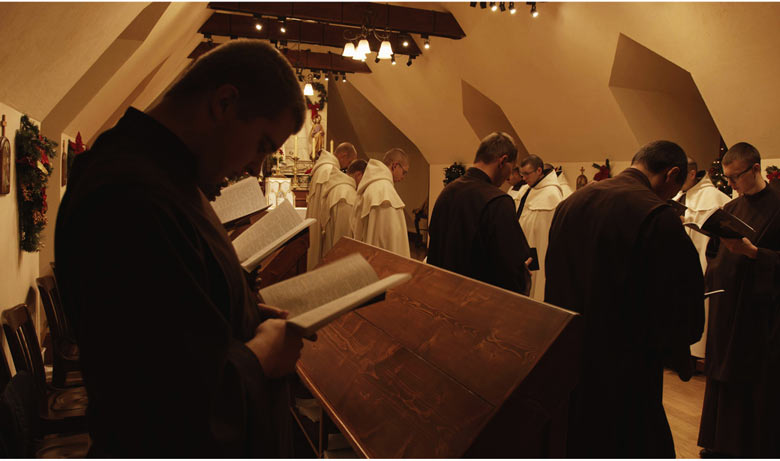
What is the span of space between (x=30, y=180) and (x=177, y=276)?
319 centimetres

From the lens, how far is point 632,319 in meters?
2.35

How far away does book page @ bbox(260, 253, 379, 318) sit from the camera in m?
1.28

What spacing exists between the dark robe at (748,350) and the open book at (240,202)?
275cm

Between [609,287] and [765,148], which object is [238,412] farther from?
[765,148]

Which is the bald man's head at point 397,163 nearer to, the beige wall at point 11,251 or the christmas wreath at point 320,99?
the beige wall at point 11,251

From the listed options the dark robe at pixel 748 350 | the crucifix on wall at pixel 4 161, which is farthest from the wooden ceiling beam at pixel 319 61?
the dark robe at pixel 748 350

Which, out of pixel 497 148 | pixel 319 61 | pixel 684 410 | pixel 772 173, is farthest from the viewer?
pixel 319 61

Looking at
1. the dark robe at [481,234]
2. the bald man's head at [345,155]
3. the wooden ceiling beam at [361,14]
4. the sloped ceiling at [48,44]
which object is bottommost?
the dark robe at [481,234]

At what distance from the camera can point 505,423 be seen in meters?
1.53

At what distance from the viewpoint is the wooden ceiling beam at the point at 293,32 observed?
934 centimetres

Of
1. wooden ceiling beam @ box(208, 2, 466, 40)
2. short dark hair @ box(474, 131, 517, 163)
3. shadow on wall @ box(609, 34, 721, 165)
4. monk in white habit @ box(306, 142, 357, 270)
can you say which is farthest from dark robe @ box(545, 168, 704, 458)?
wooden ceiling beam @ box(208, 2, 466, 40)

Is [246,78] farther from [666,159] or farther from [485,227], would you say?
[485,227]

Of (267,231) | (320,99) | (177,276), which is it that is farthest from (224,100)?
(320,99)

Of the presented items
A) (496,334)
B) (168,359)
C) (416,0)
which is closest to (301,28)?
(416,0)
